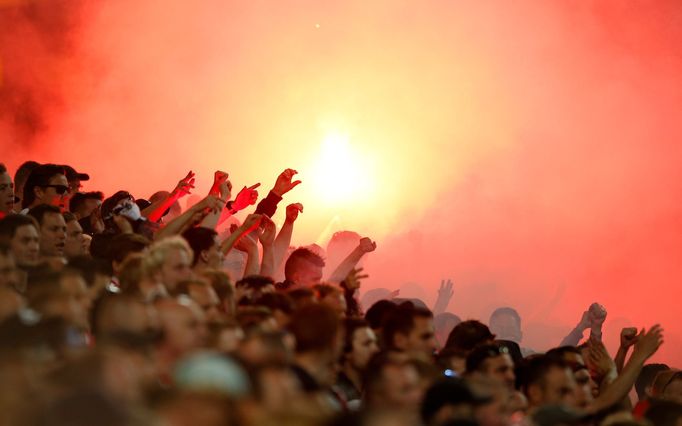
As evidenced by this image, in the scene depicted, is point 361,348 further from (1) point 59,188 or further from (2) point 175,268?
(1) point 59,188

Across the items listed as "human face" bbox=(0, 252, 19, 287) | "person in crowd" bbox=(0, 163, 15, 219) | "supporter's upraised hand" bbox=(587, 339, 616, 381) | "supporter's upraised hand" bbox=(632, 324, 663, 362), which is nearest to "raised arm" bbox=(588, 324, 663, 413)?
"supporter's upraised hand" bbox=(632, 324, 663, 362)

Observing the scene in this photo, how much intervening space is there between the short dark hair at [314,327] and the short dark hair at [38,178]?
2420mm

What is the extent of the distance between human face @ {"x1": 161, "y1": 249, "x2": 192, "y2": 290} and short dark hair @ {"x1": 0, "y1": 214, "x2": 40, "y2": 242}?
0.60 metres

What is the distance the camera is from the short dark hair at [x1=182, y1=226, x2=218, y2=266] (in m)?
6.71

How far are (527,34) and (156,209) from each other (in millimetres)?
6464

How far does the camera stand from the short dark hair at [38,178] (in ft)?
23.4

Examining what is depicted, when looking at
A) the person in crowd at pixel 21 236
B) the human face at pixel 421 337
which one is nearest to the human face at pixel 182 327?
the person in crowd at pixel 21 236

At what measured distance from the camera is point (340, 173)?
42.6 feet

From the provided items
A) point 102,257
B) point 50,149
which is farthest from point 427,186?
point 102,257

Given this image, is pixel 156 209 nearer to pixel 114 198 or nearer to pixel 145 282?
pixel 114 198

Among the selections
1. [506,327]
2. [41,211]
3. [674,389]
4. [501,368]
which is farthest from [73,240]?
[506,327]

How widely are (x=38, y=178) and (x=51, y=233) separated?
31.4 inches

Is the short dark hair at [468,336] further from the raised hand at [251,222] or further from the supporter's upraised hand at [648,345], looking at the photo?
the raised hand at [251,222]

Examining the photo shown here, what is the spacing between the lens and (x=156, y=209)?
802 centimetres
